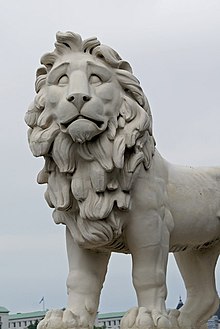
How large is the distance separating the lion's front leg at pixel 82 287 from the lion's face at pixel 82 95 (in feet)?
2.05

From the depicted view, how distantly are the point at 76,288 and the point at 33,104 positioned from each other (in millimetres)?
921

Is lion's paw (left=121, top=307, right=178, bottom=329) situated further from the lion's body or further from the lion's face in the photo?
the lion's face

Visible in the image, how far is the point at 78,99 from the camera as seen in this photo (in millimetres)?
3828

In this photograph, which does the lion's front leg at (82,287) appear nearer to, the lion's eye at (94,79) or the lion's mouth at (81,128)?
the lion's mouth at (81,128)

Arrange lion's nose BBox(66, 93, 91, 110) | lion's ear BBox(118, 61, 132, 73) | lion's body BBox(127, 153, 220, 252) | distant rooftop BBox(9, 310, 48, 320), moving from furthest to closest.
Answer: distant rooftop BBox(9, 310, 48, 320)
lion's body BBox(127, 153, 220, 252)
lion's ear BBox(118, 61, 132, 73)
lion's nose BBox(66, 93, 91, 110)

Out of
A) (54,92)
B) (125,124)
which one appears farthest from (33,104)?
(125,124)

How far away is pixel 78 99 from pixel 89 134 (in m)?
0.17

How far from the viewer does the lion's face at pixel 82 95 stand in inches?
151

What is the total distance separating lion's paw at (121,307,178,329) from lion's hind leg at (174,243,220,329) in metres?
0.78

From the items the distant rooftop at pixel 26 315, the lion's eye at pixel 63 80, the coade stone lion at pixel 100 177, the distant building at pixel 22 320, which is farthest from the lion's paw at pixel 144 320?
the distant building at pixel 22 320

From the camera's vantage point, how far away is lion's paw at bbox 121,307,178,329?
12.6 ft

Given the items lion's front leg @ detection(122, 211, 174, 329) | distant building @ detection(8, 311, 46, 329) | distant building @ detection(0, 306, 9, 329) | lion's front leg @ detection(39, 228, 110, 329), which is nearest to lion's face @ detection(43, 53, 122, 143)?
→ lion's front leg @ detection(122, 211, 174, 329)

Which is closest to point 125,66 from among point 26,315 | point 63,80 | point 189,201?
point 63,80

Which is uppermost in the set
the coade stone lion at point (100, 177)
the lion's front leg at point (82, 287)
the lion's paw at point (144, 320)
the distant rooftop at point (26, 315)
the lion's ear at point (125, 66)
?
the distant rooftop at point (26, 315)
